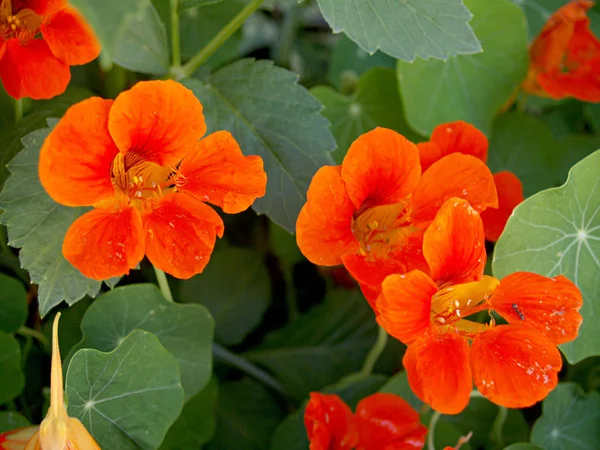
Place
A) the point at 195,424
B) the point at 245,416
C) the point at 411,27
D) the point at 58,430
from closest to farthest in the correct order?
1. the point at 58,430
2. the point at 411,27
3. the point at 195,424
4. the point at 245,416

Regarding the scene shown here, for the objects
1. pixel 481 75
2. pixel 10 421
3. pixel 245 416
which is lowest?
pixel 245 416

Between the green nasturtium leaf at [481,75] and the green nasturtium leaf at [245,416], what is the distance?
1.75 ft

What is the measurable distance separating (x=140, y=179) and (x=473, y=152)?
0.42 metres

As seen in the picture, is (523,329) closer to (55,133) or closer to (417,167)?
(417,167)

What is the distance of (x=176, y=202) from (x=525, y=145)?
29.9 inches

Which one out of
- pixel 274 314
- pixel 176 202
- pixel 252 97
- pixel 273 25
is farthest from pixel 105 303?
pixel 273 25

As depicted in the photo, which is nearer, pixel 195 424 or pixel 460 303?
pixel 460 303

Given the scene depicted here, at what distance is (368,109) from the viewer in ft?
3.83

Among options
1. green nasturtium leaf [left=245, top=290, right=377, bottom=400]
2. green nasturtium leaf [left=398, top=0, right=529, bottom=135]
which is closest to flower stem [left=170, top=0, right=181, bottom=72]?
green nasturtium leaf [left=398, top=0, right=529, bottom=135]

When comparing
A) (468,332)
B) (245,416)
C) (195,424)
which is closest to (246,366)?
(245,416)

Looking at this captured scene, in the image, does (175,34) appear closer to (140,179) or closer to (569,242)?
(140,179)

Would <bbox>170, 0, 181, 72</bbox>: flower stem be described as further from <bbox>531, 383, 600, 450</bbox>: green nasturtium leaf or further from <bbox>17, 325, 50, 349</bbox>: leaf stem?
<bbox>531, 383, 600, 450</bbox>: green nasturtium leaf

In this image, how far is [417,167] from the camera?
0.73 meters

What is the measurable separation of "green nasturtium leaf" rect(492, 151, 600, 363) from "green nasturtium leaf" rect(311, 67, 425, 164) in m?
0.34
